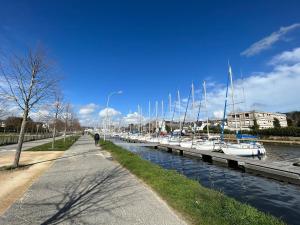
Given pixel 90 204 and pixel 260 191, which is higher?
pixel 90 204

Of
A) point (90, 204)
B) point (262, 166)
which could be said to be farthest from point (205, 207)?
point (262, 166)

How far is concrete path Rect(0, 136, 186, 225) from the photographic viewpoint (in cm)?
636

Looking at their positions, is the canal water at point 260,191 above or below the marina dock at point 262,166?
below

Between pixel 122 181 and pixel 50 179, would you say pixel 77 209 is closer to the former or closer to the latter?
pixel 122 181

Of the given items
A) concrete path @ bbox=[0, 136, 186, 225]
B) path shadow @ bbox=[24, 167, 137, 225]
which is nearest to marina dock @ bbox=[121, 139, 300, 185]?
concrete path @ bbox=[0, 136, 186, 225]

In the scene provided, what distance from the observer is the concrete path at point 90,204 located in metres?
6.36

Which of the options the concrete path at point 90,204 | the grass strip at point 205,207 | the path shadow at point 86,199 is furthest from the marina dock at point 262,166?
the path shadow at point 86,199

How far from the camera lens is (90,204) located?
771 cm

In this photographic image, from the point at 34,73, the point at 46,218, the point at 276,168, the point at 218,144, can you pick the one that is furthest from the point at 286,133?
the point at 46,218

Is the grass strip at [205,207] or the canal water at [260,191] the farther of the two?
the canal water at [260,191]

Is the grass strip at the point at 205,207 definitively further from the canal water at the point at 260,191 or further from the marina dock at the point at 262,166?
the marina dock at the point at 262,166

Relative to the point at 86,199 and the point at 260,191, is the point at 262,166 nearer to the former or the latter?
the point at 260,191

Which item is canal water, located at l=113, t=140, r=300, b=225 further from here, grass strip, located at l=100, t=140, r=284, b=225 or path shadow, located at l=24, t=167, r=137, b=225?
path shadow, located at l=24, t=167, r=137, b=225

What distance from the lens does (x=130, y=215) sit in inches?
262
